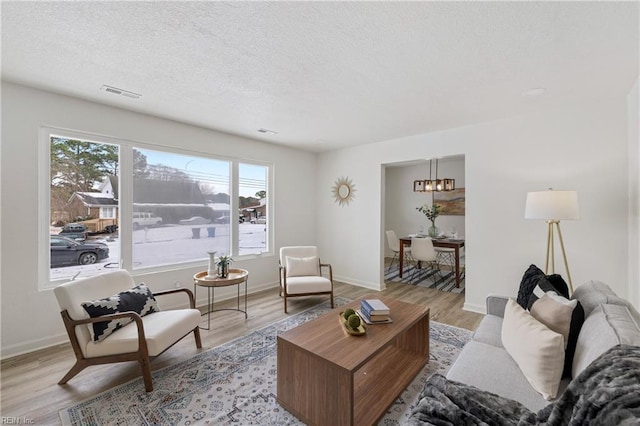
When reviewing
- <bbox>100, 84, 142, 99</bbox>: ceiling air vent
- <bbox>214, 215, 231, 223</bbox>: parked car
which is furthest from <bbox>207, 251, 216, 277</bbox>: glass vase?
<bbox>100, 84, 142, 99</bbox>: ceiling air vent

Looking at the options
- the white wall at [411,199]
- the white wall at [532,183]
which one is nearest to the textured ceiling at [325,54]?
the white wall at [532,183]

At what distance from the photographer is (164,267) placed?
3.52 m

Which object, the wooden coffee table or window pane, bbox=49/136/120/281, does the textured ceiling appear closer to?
window pane, bbox=49/136/120/281

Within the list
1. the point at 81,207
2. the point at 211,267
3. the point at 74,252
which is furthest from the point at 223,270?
the point at 81,207

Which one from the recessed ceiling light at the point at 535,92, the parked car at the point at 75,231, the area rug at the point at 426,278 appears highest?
the recessed ceiling light at the point at 535,92

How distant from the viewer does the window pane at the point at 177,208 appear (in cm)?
337

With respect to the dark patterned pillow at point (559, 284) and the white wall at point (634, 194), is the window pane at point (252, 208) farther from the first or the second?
the white wall at point (634, 194)

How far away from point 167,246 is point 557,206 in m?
4.46

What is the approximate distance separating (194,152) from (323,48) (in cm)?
264

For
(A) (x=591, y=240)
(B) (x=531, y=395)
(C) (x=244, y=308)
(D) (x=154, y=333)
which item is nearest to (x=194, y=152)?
(C) (x=244, y=308)

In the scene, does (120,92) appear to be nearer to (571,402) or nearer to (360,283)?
(571,402)

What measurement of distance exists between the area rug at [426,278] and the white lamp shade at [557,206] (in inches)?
89.7

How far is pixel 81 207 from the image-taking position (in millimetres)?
2938

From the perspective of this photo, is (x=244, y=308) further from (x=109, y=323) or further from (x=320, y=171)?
(x=320, y=171)
